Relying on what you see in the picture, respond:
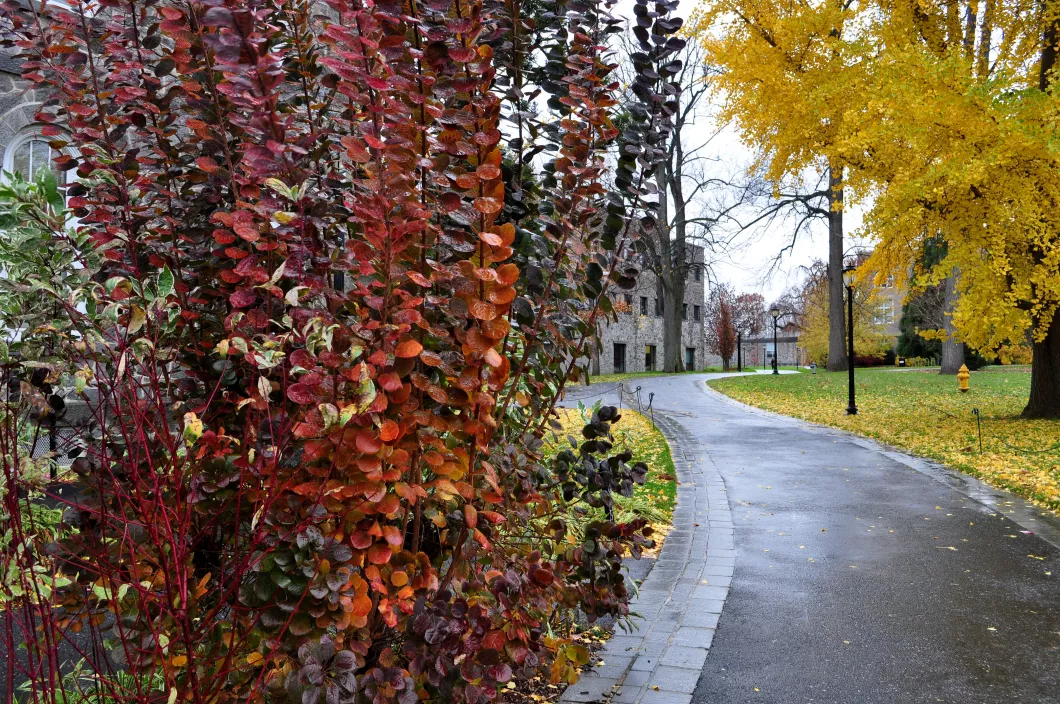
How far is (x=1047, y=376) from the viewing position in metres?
14.1

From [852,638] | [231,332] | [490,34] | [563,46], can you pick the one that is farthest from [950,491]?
[231,332]

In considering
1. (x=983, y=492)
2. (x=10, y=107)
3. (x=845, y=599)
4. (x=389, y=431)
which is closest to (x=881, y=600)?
(x=845, y=599)

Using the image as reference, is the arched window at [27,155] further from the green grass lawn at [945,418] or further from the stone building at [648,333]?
the stone building at [648,333]

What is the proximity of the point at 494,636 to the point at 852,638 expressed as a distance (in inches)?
118

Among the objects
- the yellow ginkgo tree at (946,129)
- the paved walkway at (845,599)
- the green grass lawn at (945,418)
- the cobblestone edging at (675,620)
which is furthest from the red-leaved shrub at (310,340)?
the yellow ginkgo tree at (946,129)

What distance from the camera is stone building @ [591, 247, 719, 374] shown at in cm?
4334

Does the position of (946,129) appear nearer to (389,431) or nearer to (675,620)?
(675,620)

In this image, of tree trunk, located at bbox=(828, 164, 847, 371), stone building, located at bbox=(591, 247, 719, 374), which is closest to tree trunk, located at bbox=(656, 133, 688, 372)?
stone building, located at bbox=(591, 247, 719, 374)

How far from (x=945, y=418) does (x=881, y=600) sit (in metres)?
12.0

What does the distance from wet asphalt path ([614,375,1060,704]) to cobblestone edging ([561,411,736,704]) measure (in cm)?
11

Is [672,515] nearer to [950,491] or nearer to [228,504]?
[950,491]

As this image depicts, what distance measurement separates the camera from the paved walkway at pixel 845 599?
3.83 metres

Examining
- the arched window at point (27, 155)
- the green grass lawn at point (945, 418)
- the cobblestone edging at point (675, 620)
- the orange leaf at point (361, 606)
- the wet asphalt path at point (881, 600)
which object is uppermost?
the arched window at point (27, 155)

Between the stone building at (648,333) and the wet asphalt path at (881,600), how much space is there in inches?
1214
